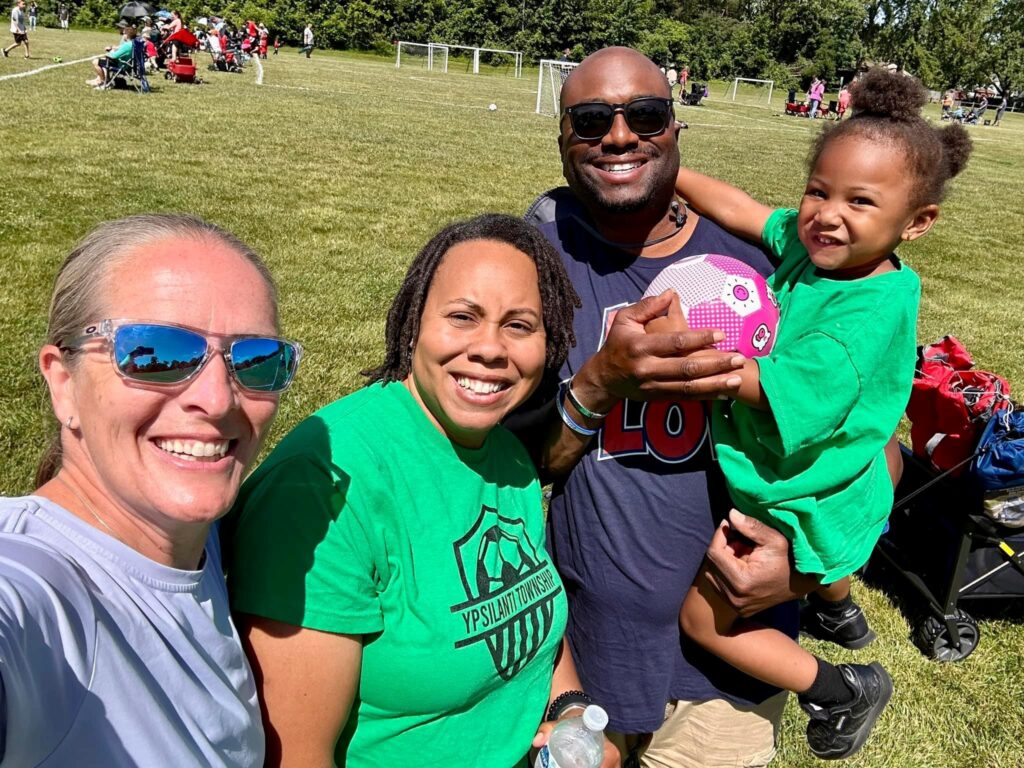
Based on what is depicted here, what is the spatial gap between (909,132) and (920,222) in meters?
0.31

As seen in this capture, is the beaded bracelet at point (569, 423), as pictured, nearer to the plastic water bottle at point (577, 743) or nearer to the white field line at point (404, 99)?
the plastic water bottle at point (577, 743)

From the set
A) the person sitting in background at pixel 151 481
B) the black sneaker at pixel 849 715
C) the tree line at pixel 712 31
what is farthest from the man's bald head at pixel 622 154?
the tree line at pixel 712 31

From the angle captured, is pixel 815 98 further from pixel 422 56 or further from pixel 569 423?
pixel 569 423

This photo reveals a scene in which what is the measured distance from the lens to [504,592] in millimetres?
1782

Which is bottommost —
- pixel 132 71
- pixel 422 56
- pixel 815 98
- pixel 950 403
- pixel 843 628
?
pixel 843 628

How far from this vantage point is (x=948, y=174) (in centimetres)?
246

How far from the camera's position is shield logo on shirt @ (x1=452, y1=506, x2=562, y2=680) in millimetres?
1702

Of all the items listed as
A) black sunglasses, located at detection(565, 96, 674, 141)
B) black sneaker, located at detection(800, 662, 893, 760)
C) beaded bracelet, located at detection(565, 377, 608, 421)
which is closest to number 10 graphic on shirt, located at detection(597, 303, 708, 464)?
beaded bracelet, located at detection(565, 377, 608, 421)

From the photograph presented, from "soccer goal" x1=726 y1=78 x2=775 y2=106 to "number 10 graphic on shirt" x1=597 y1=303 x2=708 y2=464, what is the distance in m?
50.2

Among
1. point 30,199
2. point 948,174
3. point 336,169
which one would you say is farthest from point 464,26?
point 948,174

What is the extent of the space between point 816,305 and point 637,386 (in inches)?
28.6

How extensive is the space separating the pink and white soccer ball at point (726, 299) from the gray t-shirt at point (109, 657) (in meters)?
1.42

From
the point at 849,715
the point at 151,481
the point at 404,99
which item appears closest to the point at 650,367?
the point at 151,481

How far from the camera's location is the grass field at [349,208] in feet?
13.0
